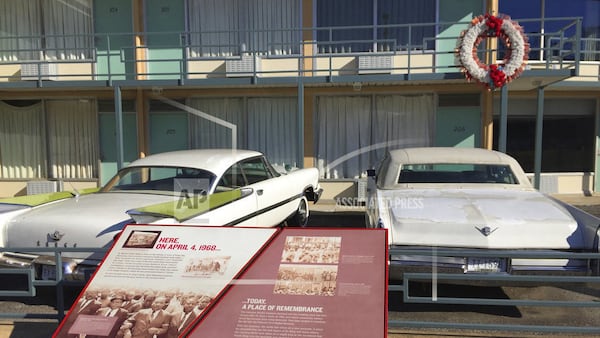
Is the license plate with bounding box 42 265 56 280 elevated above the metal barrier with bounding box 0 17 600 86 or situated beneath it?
situated beneath

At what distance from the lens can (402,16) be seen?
10.1 m

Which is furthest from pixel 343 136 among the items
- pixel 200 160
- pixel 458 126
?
pixel 200 160

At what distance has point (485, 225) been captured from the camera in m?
3.65

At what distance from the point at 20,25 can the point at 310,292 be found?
39.8 ft

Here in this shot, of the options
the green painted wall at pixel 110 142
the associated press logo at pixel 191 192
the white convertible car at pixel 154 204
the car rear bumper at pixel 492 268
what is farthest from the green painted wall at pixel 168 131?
the car rear bumper at pixel 492 268

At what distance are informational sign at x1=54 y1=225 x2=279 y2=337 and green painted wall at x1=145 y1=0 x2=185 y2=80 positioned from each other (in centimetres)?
853

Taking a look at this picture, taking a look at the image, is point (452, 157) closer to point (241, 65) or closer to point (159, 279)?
point (159, 279)

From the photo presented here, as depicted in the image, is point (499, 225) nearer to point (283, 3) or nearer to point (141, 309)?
point (141, 309)

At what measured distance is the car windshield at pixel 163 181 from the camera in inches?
197

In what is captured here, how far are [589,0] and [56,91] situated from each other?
44.5ft

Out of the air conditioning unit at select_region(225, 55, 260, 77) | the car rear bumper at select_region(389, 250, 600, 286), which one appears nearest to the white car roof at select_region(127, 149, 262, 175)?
the car rear bumper at select_region(389, 250, 600, 286)

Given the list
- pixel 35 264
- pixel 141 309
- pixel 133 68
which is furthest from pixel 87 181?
pixel 141 309

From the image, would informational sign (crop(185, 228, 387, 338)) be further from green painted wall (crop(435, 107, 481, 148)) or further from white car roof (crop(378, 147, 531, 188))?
green painted wall (crop(435, 107, 481, 148))

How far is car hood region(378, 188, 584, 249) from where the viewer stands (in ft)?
11.7
